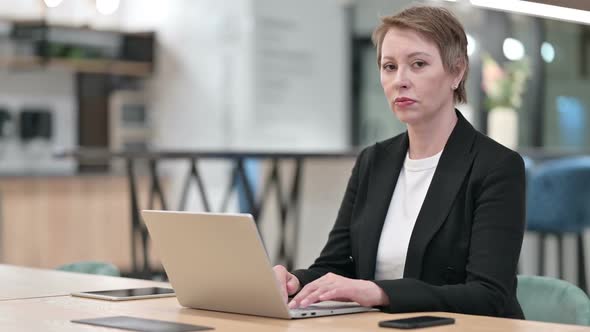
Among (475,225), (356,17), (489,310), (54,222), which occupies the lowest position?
(54,222)

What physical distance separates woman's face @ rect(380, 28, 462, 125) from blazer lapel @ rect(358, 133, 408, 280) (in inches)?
6.1

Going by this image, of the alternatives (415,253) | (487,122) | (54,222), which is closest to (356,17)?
(487,122)

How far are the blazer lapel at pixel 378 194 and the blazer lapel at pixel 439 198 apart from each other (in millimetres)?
106

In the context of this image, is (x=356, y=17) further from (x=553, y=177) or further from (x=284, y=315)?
(x=284, y=315)

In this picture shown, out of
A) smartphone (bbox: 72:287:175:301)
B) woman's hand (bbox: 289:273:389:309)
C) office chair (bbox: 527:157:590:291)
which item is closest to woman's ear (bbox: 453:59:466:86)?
woman's hand (bbox: 289:273:389:309)

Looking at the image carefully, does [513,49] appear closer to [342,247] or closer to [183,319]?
[342,247]

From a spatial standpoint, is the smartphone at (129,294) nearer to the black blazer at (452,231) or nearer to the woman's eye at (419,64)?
the black blazer at (452,231)

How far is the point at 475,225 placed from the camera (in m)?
1.94

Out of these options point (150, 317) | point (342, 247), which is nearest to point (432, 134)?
point (342, 247)

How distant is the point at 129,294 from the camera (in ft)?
6.59

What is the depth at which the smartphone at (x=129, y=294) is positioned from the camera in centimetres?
197

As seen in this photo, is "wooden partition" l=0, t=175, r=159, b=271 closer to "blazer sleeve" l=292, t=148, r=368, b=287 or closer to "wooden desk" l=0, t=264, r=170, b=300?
"wooden desk" l=0, t=264, r=170, b=300

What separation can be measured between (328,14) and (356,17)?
25 cm

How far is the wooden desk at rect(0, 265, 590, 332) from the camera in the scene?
5.07ft
